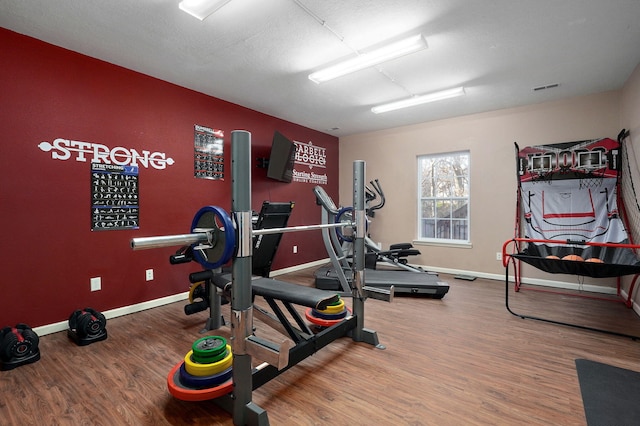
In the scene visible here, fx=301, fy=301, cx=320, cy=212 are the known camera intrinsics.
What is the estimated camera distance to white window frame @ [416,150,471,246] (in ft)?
16.4

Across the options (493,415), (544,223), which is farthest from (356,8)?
(544,223)

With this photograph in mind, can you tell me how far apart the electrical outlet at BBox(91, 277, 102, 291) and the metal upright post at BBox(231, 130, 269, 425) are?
7.54 feet

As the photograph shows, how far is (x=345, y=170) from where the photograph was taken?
634 cm

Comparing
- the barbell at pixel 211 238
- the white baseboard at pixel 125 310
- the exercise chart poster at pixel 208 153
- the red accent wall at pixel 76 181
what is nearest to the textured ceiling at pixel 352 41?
the red accent wall at pixel 76 181

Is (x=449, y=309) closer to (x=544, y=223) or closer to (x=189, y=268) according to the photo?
(x=544, y=223)

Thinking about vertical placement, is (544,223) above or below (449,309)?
above

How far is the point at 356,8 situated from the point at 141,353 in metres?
3.14

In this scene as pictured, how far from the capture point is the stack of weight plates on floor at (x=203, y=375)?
5.37 ft

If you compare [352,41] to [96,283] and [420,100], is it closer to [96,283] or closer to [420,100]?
[420,100]

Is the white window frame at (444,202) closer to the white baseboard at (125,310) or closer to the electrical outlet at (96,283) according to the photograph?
the white baseboard at (125,310)

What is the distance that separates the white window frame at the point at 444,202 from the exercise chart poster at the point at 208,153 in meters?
3.39

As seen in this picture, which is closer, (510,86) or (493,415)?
Result: (493,415)

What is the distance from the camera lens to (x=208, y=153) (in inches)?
158

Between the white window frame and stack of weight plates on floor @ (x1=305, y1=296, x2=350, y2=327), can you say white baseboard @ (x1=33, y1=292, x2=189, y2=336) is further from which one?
the white window frame
